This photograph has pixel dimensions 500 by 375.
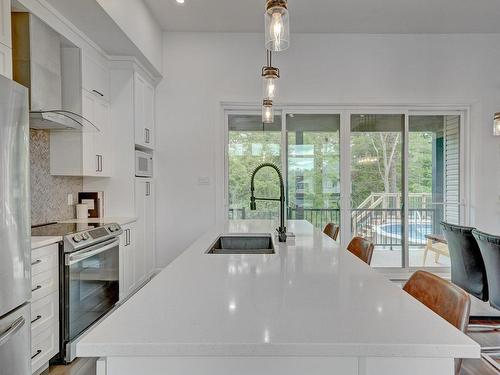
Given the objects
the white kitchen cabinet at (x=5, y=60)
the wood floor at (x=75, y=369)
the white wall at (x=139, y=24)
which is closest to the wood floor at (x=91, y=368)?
the wood floor at (x=75, y=369)

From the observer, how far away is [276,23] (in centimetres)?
147

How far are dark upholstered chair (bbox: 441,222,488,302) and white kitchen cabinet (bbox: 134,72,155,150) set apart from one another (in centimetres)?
328

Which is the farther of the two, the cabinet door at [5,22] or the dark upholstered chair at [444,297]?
the cabinet door at [5,22]

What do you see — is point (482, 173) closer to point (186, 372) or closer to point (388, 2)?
point (388, 2)

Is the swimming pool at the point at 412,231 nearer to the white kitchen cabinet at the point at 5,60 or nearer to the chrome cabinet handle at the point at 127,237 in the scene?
the chrome cabinet handle at the point at 127,237

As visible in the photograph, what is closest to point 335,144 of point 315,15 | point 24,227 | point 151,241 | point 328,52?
point 328,52

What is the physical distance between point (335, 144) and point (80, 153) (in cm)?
313

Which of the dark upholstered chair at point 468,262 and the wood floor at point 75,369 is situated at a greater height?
the dark upholstered chair at point 468,262

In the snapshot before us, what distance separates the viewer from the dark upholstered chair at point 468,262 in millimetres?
2539

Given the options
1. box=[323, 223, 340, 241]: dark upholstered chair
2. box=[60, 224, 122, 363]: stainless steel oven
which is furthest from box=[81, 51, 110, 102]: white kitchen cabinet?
box=[323, 223, 340, 241]: dark upholstered chair

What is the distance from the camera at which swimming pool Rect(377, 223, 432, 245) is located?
4.56m

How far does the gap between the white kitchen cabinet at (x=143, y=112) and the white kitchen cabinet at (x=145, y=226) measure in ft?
1.57

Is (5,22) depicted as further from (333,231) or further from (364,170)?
(364,170)

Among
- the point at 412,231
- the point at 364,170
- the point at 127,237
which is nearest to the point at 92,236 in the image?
the point at 127,237
